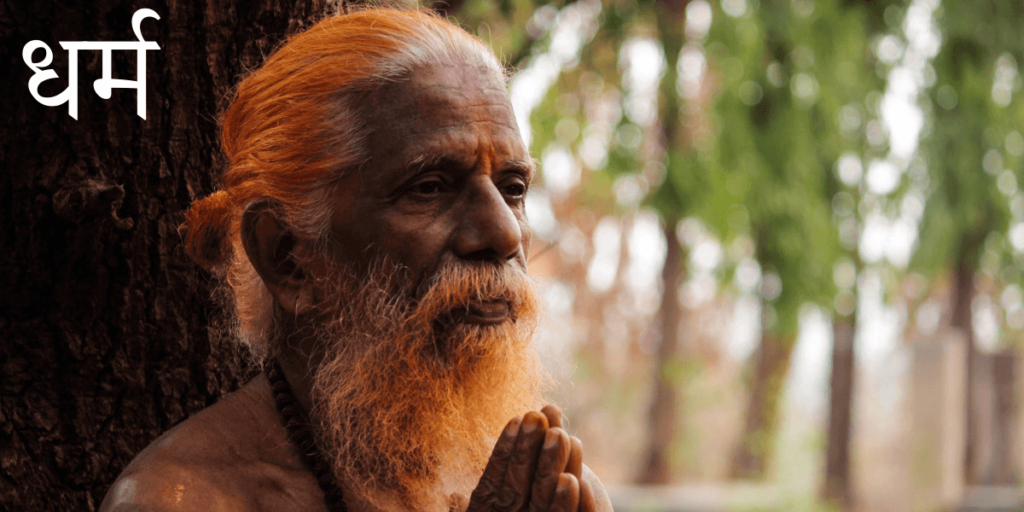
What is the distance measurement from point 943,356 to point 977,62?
4729mm

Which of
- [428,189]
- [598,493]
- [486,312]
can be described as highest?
[428,189]

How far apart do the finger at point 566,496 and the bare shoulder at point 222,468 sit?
0.62m

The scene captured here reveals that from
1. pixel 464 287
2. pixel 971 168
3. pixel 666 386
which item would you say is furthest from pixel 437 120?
pixel 666 386

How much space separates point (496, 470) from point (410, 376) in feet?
1.31

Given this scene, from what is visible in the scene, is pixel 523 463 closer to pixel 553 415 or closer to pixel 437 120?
pixel 553 415

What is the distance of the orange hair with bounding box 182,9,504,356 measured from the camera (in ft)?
7.43

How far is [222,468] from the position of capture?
2188 mm

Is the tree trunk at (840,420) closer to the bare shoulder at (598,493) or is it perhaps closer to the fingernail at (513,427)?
the bare shoulder at (598,493)

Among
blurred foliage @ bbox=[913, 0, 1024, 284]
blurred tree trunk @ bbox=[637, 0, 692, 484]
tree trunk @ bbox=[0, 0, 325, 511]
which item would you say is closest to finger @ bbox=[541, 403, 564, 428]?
tree trunk @ bbox=[0, 0, 325, 511]

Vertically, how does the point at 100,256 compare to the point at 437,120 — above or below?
below

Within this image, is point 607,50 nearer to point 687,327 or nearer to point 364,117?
point 364,117

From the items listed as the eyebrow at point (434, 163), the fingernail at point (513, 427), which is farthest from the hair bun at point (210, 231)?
the fingernail at point (513, 427)

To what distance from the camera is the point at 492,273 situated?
222 centimetres

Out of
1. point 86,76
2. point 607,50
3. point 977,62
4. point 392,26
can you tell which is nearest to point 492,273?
point 392,26
